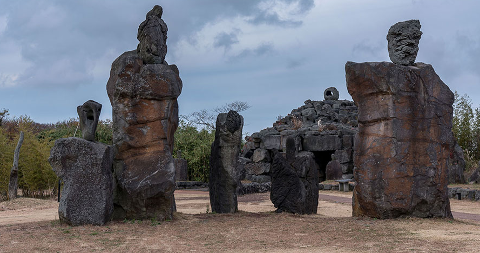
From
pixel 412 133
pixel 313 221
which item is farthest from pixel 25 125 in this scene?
pixel 412 133

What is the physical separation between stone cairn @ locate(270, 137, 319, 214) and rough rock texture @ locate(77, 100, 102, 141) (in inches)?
173

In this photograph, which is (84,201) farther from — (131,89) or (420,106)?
(420,106)

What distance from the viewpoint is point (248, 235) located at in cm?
820

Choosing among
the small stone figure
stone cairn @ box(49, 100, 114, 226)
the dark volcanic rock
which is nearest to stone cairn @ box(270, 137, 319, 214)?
stone cairn @ box(49, 100, 114, 226)

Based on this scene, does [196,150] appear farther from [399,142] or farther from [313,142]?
[399,142]

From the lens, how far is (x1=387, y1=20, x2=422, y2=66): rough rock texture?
10250 mm

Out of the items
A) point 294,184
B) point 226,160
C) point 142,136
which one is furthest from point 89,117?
point 294,184

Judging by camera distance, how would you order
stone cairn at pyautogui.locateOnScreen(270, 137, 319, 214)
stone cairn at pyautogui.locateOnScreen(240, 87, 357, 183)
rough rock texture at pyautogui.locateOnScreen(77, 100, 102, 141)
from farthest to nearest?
stone cairn at pyautogui.locateOnScreen(240, 87, 357, 183) → stone cairn at pyautogui.locateOnScreen(270, 137, 319, 214) → rough rock texture at pyautogui.locateOnScreen(77, 100, 102, 141)

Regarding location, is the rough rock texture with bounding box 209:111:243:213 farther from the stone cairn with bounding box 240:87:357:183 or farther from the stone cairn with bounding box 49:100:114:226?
the stone cairn with bounding box 240:87:357:183

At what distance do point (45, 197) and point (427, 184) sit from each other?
14600 millimetres

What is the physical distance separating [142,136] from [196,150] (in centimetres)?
1965

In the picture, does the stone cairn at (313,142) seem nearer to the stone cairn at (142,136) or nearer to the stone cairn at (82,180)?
the stone cairn at (142,136)

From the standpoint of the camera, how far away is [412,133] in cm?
980

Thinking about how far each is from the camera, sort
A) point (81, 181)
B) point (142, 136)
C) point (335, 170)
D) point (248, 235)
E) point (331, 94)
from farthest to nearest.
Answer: point (331, 94) → point (335, 170) → point (142, 136) → point (81, 181) → point (248, 235)
